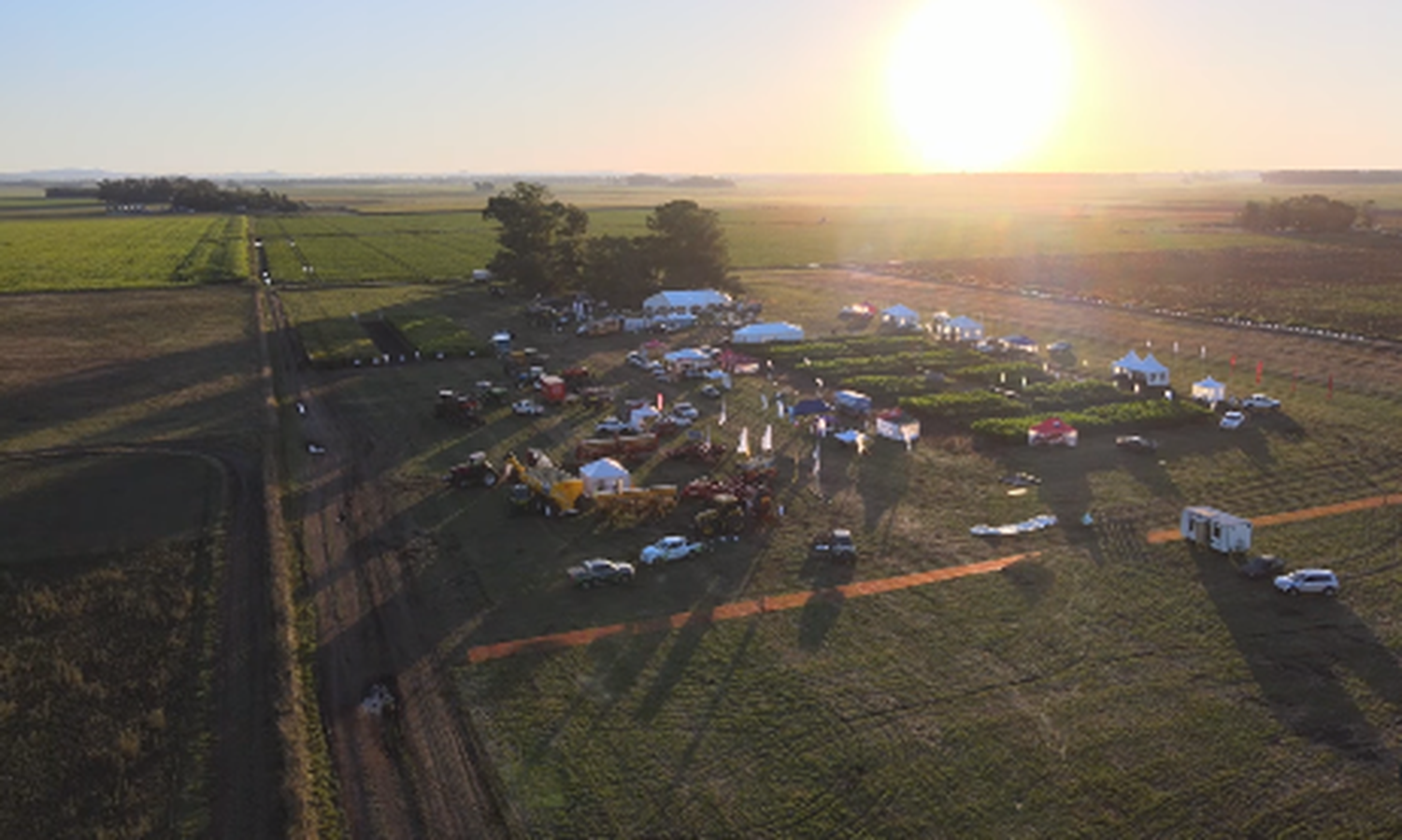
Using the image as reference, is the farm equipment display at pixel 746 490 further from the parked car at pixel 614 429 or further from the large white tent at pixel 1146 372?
the large white tent at pixel 1146 372

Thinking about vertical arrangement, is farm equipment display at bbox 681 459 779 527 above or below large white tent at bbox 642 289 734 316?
below

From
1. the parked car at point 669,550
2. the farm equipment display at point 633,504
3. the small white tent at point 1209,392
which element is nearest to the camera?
the parked car at point 669,550

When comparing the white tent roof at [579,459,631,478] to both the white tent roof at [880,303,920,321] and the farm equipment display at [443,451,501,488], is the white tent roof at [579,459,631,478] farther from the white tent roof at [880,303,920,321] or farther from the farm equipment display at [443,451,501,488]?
the white tent roof at [880,303,920,321]

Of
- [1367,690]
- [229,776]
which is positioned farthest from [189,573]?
[1367,690]

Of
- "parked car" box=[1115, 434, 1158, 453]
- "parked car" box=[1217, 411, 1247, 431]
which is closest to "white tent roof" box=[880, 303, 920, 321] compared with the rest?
"parked car" box=[1217, 411, 1247, 431]

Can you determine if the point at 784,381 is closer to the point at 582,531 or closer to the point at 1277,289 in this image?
the point at 582,531

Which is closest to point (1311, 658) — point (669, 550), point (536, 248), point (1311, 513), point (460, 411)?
point (1311, 513)

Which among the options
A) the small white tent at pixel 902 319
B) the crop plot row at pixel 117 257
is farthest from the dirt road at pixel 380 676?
the crop plot row at pixel 117 257
